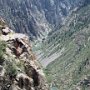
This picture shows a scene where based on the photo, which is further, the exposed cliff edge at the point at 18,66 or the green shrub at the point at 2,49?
the green shrub at the point at 2,49

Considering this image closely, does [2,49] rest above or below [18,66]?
above

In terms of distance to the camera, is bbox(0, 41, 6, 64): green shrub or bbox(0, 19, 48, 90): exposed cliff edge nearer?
bbox(0, 19, 48, 90): exposed cliff edge

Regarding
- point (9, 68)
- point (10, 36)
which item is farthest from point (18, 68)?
point (10, 36)

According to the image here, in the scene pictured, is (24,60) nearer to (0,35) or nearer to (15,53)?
(15,53)

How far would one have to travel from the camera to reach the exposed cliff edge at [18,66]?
51.3 meters

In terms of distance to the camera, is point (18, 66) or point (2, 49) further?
point (18, 66)

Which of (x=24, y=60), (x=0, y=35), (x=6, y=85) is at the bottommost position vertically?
(x=6, y=85)

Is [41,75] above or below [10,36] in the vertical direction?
below

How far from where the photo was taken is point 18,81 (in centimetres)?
5181

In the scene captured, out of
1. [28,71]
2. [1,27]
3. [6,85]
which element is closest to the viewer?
[6,85]

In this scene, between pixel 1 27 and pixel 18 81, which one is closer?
pixel 18 81

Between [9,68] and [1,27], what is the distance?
8.14 m

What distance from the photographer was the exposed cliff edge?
2021 inches

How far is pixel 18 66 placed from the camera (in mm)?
53312
